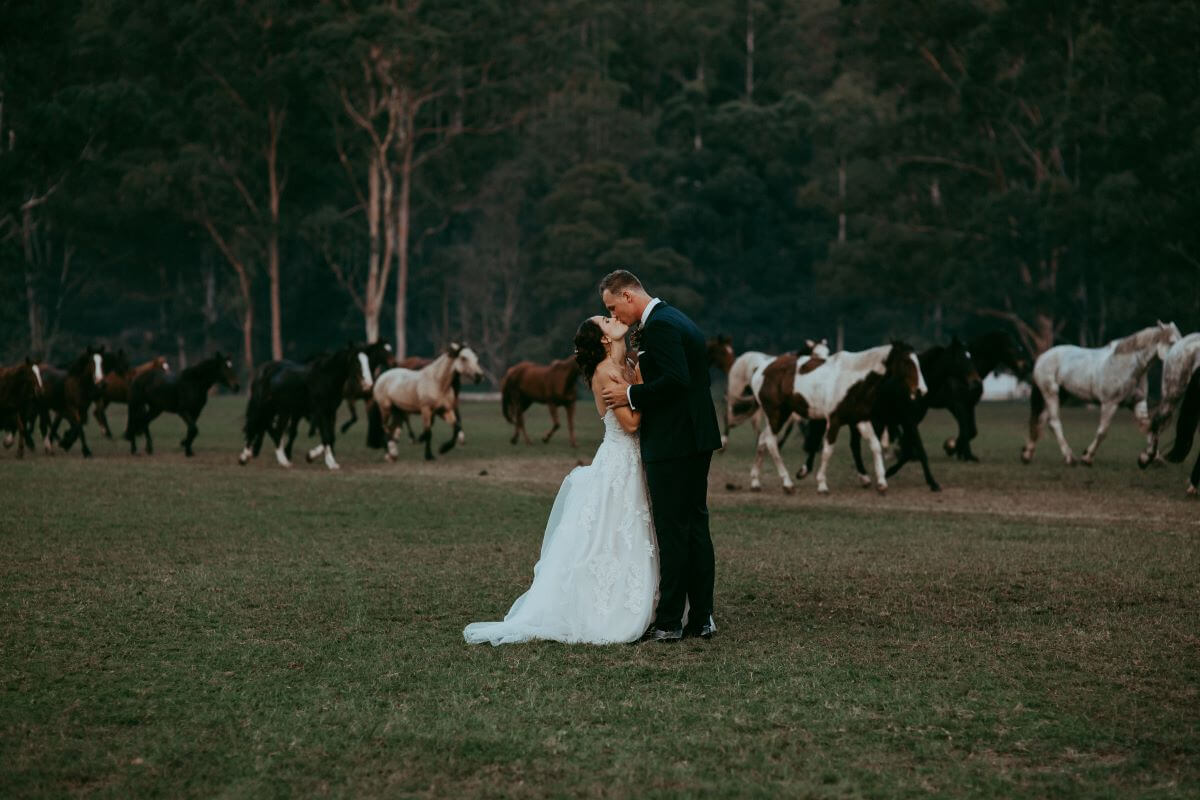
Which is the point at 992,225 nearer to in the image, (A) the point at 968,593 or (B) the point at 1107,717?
(A) the point at 968,593

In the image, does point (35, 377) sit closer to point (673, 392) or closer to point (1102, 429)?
point (1102, 429)

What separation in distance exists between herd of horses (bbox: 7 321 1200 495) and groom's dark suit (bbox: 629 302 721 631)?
28.2 ft

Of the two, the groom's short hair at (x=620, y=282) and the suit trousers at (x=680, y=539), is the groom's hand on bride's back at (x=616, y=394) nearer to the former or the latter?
the suit trousers at (x=680, y=539)

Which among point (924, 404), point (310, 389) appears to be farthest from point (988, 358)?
point (310, 389)

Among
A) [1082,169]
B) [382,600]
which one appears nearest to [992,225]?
[1082,169]

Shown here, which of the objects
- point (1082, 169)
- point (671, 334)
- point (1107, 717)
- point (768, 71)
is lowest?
point (1107, 717)

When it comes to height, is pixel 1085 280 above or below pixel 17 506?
above

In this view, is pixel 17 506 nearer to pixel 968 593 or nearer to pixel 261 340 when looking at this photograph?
pixel 968 593

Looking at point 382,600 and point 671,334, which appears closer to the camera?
point 671,334

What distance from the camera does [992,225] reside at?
48.6m

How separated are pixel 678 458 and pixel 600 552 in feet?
2.28

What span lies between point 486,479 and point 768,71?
62.2 meters

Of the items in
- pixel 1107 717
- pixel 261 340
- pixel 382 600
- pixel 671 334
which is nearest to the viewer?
pixel 1107 717

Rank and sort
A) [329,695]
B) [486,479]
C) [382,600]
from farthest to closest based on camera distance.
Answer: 1. [486,479]
2. [382,600]
3. [329,695]
